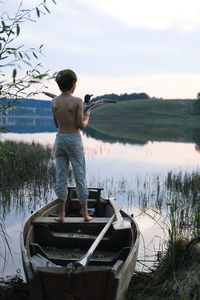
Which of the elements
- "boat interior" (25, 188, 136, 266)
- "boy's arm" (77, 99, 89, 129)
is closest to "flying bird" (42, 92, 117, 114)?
"boy's arm" (77, 99, 89, 129)

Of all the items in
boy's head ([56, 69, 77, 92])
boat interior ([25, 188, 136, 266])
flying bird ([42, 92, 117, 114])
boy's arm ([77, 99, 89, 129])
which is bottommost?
boat interior ([25, 188, 136, 266])

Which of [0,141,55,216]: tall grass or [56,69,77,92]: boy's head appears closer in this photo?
[56,69,77,92]: boy's head

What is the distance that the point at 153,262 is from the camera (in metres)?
6.59

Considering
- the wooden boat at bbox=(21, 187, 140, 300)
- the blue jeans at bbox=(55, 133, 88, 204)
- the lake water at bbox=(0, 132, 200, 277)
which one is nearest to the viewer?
the wooden boat at bbox=(21, 187, 140, 300)

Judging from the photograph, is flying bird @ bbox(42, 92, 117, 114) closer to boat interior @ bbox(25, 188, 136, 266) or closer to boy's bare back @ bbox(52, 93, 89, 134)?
boy's bare back @ bbox(52, 93, 89, 134)

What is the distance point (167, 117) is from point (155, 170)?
87300mm

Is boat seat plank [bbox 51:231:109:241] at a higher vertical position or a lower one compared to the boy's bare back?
lower

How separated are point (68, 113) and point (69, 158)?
750mm

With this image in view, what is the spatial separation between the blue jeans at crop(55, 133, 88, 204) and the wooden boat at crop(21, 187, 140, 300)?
55 centimetres

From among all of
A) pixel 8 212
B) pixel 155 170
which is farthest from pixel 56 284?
pixel 155 170

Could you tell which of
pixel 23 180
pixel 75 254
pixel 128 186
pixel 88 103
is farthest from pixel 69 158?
pixel 128 186

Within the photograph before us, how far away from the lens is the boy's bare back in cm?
535

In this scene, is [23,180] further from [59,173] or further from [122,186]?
Answer: [59,173]

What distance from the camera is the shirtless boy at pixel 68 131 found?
17.6ft
